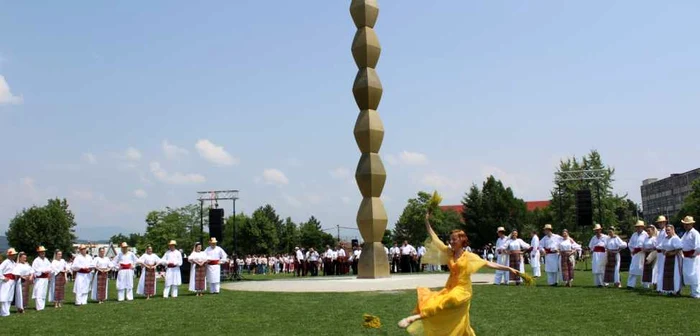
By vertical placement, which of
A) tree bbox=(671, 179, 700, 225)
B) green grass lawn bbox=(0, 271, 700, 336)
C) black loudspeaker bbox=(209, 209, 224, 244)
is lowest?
green grass lawn bbox=(0, 271, 700, 336)

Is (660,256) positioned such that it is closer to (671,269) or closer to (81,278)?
(671,269)

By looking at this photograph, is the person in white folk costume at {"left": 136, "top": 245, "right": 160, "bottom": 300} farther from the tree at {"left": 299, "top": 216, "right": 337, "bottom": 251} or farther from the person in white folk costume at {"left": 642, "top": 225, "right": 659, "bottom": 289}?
the tree at {"left": 299, "top": 216, "right": 337, "bottom": 251}

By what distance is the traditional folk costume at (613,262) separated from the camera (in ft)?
59.1

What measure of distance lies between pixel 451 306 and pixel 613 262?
536 inches

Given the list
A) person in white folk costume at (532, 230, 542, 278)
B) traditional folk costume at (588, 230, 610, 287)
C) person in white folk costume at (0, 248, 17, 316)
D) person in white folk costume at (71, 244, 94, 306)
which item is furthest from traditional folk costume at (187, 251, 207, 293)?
traditional folk costume at (588, 230, 610, 287)

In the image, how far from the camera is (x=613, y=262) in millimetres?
18062

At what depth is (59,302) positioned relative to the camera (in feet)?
59.4

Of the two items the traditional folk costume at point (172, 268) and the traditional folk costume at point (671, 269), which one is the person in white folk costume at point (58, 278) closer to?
the traditional folk costume at point (172, 268)

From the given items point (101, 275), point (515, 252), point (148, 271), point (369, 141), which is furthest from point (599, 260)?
point (101, 275)

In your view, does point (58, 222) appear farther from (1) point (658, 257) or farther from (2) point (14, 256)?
(1) point (658, 257)

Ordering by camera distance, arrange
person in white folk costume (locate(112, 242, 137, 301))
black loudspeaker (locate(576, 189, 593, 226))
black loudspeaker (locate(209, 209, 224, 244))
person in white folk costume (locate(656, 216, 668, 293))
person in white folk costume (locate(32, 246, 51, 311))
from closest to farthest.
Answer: person in white folk costume (locate(656, 216, 668, 293)) → person in white folk costume (locate(32, 246, 51, 311)) → person in white folk costume (locate(112, 242, 137, 301)) → black loudspeaker (locate(576, 189, 593, 226)) → black loudspeaker (locate(209, 209, 224, 244))

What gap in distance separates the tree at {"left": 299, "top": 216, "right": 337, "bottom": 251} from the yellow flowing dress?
78.9 metres

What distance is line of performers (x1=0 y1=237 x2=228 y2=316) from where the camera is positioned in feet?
54.3

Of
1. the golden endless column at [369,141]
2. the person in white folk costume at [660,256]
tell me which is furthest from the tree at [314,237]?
the person in white folk costume at [660,256]
